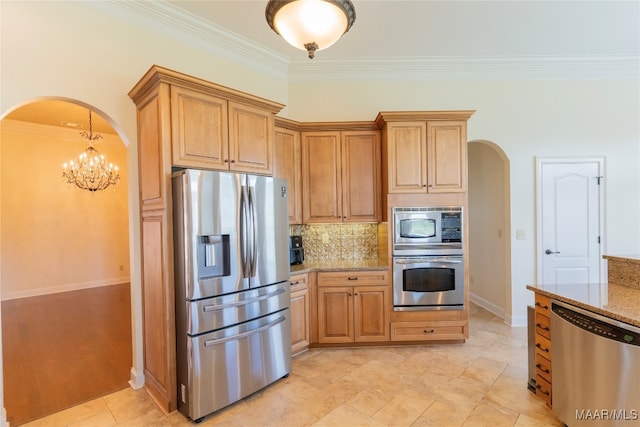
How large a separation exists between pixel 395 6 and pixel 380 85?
3.90 ft

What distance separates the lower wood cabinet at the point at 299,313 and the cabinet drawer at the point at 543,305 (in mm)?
2060

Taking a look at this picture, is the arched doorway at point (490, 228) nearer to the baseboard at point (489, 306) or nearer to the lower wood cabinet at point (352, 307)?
the baseboard at point (489, 306)

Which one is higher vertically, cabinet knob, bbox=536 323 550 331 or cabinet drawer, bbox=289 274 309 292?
cabinet drawer, bbox=289 274 309 292

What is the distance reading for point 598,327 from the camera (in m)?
1.78

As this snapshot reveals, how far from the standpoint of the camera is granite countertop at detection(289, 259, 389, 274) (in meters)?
3.36

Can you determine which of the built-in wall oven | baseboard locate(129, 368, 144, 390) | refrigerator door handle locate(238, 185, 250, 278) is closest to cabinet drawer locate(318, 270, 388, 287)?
the built-in wall oven

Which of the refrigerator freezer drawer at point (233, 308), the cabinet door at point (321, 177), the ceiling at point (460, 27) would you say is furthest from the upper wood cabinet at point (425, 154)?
the refrigerator freezer drawer at point (233, 308)

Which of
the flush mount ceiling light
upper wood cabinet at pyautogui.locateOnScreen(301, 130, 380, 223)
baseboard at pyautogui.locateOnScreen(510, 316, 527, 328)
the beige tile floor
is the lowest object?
the beige tile floor

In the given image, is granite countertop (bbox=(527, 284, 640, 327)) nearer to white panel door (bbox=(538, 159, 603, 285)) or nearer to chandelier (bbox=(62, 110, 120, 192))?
white panel door (bbox=(538, 159, 603, 285))

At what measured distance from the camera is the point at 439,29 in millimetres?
3293

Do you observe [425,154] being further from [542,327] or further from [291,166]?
[542,327]

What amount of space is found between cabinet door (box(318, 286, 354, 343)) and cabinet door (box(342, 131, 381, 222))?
2.87 ft

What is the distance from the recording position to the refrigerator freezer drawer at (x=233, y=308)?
2.23 metres

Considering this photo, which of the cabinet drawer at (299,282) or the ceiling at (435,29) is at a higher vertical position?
the ceiling at (435,29)
